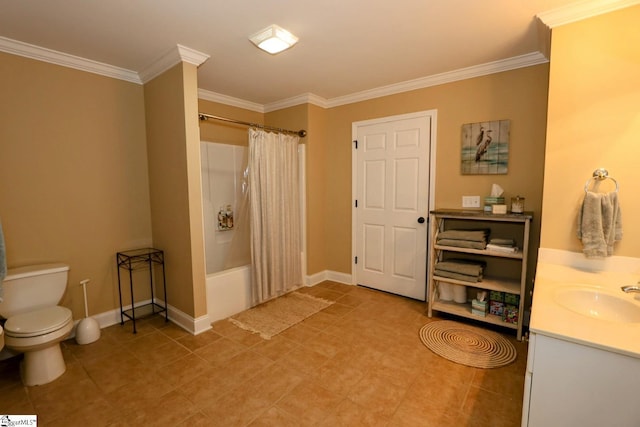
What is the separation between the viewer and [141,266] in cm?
296

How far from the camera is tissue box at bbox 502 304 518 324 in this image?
8.09 ft

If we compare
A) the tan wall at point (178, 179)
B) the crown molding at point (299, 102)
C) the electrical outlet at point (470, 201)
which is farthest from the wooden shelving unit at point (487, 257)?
the tan wall at point (178, 179)

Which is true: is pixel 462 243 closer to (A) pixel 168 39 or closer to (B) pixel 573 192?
(B) pixel 573 192

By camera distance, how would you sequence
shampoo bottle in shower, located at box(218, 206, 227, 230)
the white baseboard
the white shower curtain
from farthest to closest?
the white baseboard
shampoo bottle in shower, located at box(218, 206, 227, 230)
the white shower curtain

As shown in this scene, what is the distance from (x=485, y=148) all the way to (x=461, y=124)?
1.11 ft

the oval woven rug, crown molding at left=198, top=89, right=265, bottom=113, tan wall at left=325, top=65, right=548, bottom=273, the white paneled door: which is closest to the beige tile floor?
the oval woven rug

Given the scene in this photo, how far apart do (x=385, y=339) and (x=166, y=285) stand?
2142 millimetres

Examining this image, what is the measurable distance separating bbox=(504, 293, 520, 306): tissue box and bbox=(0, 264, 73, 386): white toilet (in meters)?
3.43

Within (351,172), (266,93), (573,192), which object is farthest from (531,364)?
(266,93)

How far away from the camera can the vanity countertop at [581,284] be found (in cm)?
97

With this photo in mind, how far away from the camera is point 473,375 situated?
2.00 metres

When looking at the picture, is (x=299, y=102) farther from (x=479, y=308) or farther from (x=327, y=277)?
(x=479, y=308)

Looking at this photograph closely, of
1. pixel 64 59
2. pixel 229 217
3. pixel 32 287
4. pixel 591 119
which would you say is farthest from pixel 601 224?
pixel 64 59

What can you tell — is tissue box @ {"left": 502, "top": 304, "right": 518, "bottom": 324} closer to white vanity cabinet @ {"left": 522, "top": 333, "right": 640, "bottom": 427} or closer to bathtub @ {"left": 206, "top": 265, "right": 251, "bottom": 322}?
white vanity cabinet @ {"left": 522, "top": 333, "right": 640, "bottom": 427}
